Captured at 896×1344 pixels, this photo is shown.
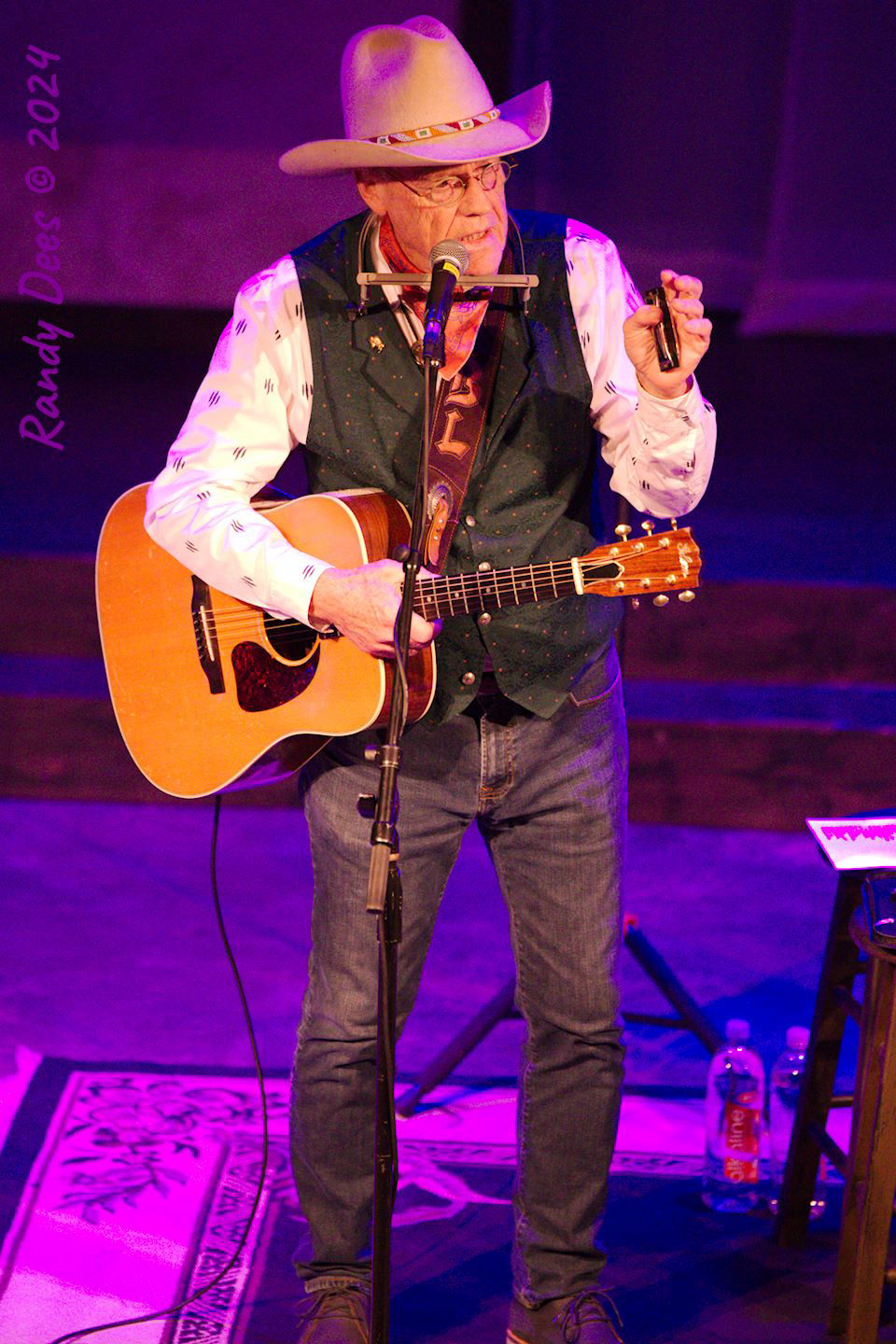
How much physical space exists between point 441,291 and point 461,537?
24.1 inches

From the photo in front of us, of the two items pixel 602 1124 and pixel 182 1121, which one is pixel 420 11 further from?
pixel 602 1124

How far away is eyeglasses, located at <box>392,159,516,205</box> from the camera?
246 cm

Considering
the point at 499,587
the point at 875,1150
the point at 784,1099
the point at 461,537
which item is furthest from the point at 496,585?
the point at 784,1099

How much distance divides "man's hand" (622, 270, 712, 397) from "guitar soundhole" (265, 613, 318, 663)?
715 mm

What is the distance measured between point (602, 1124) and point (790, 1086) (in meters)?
1.08

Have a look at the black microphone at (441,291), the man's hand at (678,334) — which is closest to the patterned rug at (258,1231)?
the man's hand at (678,334)

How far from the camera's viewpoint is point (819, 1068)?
3109mm

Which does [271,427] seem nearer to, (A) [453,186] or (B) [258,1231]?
(A) [453,186]

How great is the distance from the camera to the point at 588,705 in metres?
2.68

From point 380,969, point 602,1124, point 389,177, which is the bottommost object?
point 602,1124

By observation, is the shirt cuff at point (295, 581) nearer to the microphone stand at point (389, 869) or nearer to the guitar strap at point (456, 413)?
the guitar strap at point (456, 413)

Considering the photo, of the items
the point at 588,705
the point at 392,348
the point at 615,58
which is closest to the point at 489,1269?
the point at 588,705

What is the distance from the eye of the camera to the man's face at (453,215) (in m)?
2.46

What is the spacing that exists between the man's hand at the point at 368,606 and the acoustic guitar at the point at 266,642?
84 millimetres
